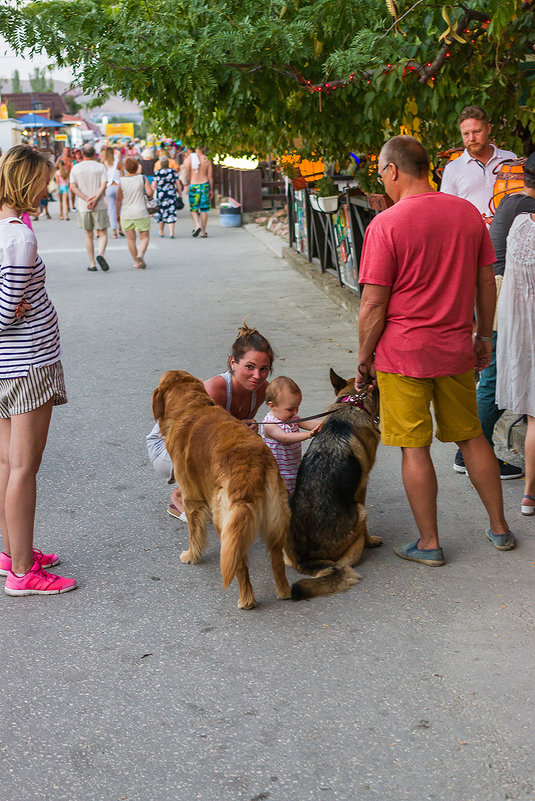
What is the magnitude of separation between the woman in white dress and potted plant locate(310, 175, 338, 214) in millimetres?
7228

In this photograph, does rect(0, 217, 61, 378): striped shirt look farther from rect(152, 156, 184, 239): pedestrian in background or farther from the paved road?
rect(152, 156, 184, 239): pedestrian in background

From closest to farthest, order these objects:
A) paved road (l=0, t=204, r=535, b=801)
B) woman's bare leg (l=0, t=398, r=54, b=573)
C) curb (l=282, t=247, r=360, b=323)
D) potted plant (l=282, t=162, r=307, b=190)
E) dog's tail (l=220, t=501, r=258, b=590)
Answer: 1. paved road (l=0, t=204, r=535, b=801)
2. dog's tail (l=220, t=501, r=258, b=590)
3. woman's bare leg (l=0, t=398, r=54, b=573)
4. curb (l=282, t=247, r=360, b=323)
5. potted plant (l=282, t=162, r=307, b=190)

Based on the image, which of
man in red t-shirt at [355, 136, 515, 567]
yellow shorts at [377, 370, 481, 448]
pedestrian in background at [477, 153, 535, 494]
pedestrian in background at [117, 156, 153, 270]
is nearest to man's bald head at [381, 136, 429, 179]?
man in red t-shirt at [355, 136, 515, 567]

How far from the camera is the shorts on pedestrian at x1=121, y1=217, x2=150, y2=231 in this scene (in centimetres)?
1537

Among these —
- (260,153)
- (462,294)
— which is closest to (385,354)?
(462,294)

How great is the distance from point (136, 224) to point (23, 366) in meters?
11.8

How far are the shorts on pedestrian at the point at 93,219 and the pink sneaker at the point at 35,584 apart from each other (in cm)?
1169

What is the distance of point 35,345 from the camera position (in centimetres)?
410

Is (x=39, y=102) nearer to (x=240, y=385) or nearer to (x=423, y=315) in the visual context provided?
(x=240, y=385)

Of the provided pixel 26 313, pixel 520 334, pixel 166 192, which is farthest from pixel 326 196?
pixel 26 313

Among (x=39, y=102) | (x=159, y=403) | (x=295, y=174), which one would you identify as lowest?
(x=159, y=403)

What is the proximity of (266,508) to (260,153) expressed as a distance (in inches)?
259

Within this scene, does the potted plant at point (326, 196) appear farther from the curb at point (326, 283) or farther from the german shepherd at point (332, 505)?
the german shepherd at point (332, 505)

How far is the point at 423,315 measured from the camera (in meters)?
4.08
